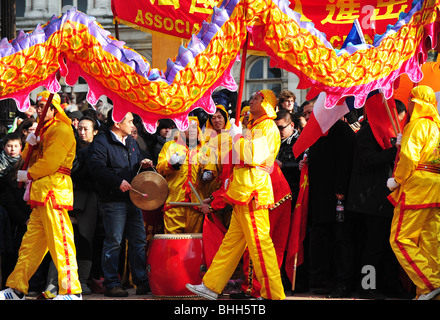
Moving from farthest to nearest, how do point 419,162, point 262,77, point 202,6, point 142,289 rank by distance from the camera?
point 262,77 < point 202,6 < point 142,289 < point 419,162

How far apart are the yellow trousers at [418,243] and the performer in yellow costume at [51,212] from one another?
302 centimetres

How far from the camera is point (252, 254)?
269 inches

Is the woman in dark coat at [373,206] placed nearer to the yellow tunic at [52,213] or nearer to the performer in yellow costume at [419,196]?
the performer in yellow costume at [419,196]

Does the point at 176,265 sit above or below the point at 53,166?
below

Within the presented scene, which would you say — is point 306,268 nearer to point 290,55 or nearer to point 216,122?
point 216,122

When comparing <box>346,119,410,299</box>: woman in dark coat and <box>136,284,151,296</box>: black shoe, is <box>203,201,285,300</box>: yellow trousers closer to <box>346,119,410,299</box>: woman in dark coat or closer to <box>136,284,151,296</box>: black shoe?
<box>346,119,410,299</box>: woman in dark coat

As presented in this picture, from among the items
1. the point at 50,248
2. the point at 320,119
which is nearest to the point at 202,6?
the point at 320,119

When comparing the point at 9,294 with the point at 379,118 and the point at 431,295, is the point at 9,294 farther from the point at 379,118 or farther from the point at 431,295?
the point at 379,118

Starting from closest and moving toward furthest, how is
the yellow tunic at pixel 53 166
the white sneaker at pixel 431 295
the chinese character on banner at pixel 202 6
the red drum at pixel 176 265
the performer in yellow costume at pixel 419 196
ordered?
1. the white sneaker at pixel 431 295
2. the performer in yellow costume at pixel 419 196
3. the yellow tunic at pixel 53 166
4. the red drum at pixel 176 265
5. the chinese character on banner at pixel 202 6

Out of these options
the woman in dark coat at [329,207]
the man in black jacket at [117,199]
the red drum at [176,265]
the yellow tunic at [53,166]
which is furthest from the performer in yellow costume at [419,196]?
the yellow tunic at [53,166]

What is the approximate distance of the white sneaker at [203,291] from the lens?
22.6ft

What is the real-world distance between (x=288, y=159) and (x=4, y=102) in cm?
391

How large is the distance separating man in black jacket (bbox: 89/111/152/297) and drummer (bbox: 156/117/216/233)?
282 millimetres

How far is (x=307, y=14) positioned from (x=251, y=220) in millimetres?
3335
